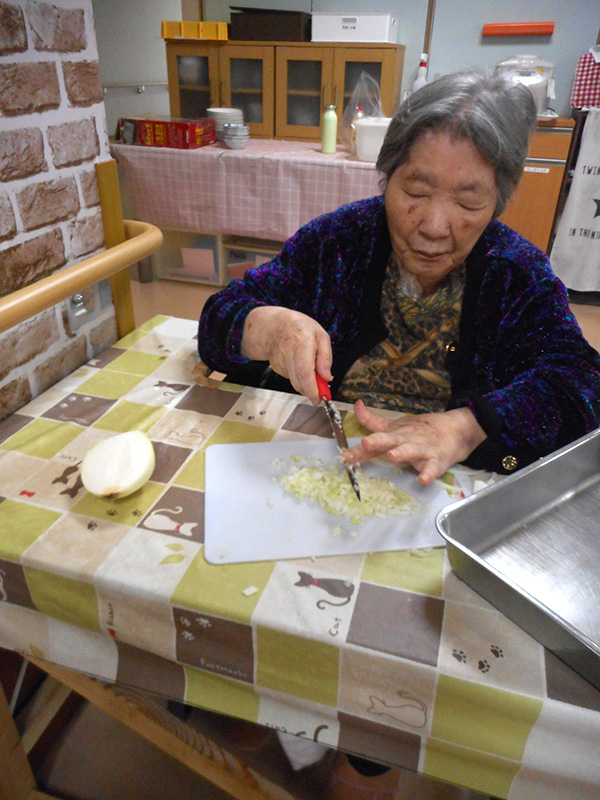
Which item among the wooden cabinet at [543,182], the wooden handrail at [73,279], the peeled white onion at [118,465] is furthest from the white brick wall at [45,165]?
the wooden cabinet at [543,182]

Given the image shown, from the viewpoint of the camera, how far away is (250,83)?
3.73 metres

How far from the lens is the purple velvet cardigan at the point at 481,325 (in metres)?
0.98

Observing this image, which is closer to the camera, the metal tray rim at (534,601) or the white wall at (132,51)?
the metal tray rim at (534,601)

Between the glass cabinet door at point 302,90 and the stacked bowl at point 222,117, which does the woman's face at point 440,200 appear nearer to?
the stacked bowl at point 222,117

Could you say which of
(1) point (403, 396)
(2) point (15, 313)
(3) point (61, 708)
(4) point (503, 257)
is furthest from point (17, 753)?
(4) point (503, 257)

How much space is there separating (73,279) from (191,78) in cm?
342

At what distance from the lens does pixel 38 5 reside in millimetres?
994

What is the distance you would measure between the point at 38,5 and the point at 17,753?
1.35 metres

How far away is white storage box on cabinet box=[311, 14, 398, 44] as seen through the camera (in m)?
3.30

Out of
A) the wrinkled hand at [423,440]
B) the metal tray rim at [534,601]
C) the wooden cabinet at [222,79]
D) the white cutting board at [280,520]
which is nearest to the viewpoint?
the metal tray rim at [534,601]

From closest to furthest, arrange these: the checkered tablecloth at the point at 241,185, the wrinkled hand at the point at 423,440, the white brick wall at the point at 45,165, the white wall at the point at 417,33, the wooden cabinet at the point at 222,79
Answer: the wrinkled hand at the point at 423,440 → the white brick wall at the point at 45,165 → the checkered tablecloth at the point at 241,185 → the white wall at the point at 417,33 → the wooden cabinet at the point at 222,79

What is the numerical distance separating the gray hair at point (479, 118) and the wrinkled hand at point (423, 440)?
0.44 m

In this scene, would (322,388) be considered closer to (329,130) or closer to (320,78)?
(329,130)

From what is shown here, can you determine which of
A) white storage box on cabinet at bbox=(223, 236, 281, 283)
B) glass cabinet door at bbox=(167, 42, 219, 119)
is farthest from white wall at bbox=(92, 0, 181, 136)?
white storage box on cabinet at bbox=(223, 236, 281, 283)
